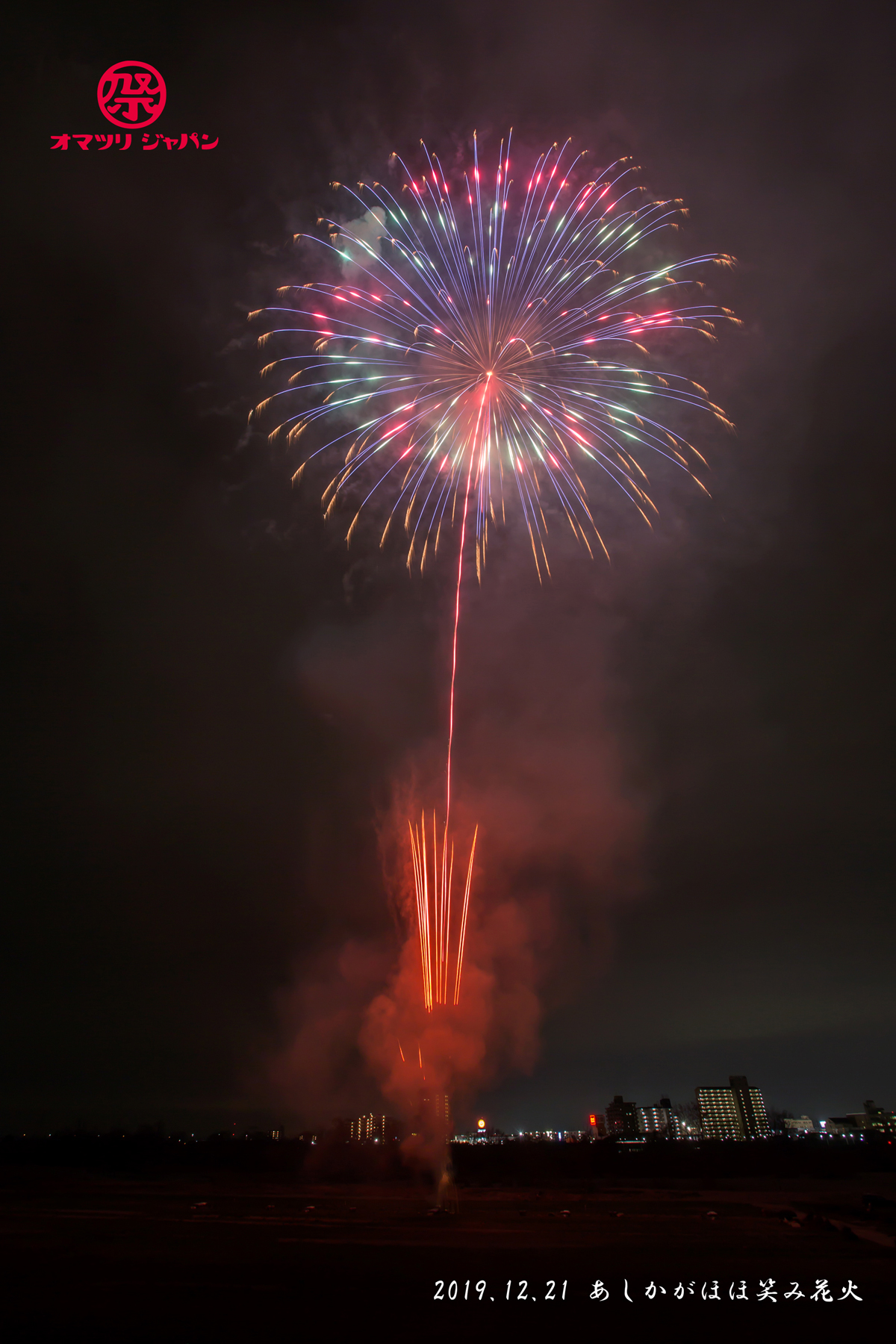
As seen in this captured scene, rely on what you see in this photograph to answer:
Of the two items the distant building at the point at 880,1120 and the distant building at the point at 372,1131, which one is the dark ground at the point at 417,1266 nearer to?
the distant building at the point at 372,1131

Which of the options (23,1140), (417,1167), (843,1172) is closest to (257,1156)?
(417,1167)

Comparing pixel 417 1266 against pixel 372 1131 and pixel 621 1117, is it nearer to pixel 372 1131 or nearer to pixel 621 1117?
pixel 372 1131

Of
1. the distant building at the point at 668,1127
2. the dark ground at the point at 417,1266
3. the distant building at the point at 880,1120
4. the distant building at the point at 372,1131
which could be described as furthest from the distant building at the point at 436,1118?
the distant building at the point at 880,1120

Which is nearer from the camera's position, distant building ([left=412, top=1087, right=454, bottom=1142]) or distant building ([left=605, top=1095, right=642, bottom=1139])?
distant building ([left=412, top=1087, right=454, bottom=1142])

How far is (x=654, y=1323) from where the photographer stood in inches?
644

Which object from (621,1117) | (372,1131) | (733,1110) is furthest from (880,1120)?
(372,1131)

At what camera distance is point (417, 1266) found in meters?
21.7

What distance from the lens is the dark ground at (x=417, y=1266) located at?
15883 millimetres

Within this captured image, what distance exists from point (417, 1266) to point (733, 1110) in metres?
198

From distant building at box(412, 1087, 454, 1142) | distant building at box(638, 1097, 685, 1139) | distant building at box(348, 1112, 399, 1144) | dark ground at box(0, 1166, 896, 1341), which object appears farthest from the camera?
distant building at box(638, 1097, 685, 1139)

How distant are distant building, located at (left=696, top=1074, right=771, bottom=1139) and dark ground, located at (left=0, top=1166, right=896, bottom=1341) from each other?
6122 inches

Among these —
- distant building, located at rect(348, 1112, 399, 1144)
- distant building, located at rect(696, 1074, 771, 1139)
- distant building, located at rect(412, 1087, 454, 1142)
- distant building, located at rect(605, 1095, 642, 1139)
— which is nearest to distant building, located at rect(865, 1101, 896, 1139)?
distant building, located at rect(696, 1074, 771, 1139)

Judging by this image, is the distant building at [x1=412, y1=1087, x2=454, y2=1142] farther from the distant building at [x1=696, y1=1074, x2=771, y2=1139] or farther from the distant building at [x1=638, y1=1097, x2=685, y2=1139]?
the distant building at [x1=696, y1=1074, x2=771, y2=1139]

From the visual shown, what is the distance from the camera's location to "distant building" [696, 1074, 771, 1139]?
174 m
